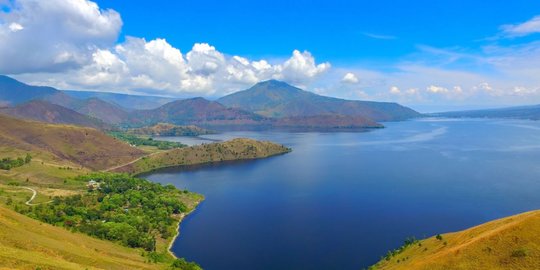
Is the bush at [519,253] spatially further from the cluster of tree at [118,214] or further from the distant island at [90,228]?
the cluster of tree at [118,214]

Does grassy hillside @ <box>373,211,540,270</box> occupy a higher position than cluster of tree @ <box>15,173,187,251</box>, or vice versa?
grassy hillside @ <box>373,211,540,270</box>

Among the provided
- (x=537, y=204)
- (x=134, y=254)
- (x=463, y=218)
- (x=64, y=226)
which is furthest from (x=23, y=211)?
(x=537, y=204)

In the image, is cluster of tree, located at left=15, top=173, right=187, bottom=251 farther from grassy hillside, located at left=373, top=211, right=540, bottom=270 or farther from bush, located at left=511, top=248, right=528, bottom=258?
bush, located at left=511, top=248, right=528, bottom=258

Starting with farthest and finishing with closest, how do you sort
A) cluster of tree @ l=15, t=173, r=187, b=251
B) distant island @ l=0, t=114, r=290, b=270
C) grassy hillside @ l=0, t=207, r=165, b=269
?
cluster of tree @ l=15, t=173, r=187, b=251, distant island @ l=0, t=114, r=290, b=270, grassy hillside @ l=0, t=207, r=165, b=269

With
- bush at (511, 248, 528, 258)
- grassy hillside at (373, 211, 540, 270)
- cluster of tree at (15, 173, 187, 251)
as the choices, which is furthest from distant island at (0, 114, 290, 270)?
bush at (511, 248, 528, 258)

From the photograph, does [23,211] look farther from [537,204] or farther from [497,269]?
[537,204]

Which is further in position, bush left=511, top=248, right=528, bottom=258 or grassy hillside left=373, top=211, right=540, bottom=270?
bush left=511, top=248, right=528, bottom=258
